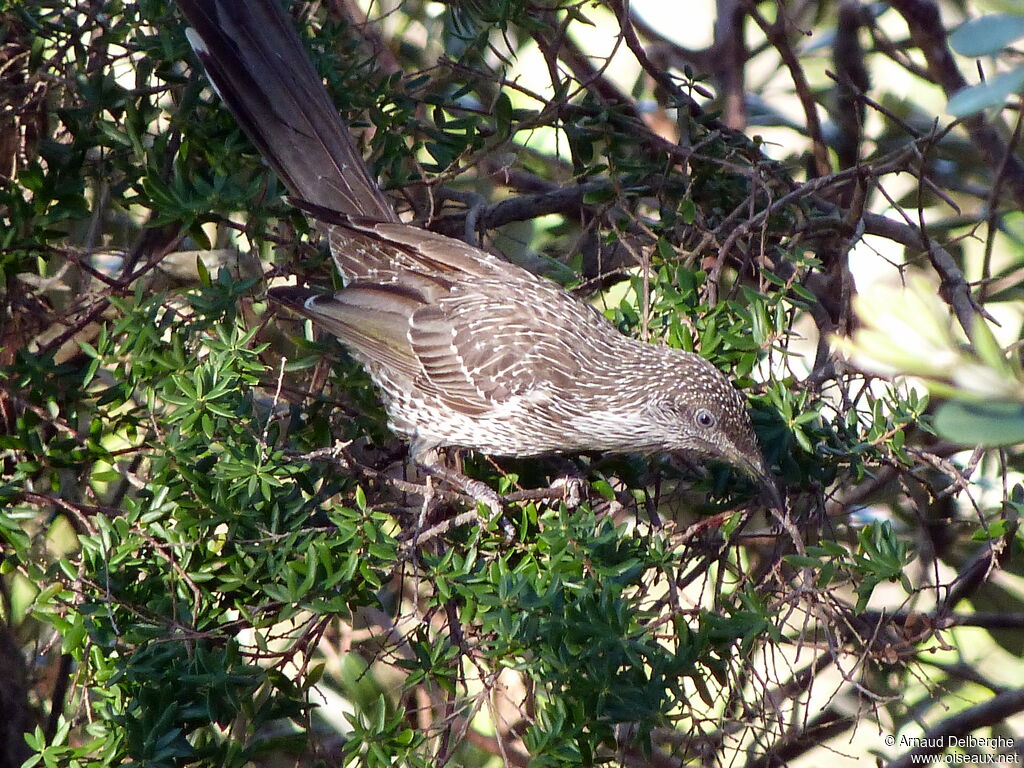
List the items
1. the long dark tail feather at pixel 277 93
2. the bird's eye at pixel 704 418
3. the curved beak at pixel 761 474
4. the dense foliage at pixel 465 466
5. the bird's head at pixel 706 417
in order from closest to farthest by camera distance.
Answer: the dense foliage at pixel 465 466, the curved beak at pixel 761 474, the bird's head at pixel 706 417, the bird's eye at pixel 704 418, the long dark tail feather at pixel 277 93

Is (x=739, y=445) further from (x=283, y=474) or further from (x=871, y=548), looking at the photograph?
(x=283, y=474)

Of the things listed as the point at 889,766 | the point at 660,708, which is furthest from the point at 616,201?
the point at 889,766

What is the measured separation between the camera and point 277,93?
3541mm

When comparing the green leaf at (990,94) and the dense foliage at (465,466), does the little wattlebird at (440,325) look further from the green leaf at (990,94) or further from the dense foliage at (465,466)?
the green leaf at (990,94)

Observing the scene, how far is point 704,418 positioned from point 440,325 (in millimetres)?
1142

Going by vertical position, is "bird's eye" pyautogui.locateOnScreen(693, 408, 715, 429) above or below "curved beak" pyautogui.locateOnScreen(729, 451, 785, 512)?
above

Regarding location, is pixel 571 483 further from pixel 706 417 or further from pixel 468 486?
pixel 706 417

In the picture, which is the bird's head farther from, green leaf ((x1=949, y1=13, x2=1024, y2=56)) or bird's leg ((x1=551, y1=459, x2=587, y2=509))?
green leaf ((x1=949, y1=13, x2=1024, y2=56))

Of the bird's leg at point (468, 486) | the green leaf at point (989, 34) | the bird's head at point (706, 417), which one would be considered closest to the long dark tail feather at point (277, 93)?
the bird's leg at point (468, 486)

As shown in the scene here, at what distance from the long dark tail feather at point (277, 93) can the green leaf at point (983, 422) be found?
292 cm

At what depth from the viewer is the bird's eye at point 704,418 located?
325cm

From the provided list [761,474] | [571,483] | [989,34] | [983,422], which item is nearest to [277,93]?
[571,483]

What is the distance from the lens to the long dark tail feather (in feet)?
11.2

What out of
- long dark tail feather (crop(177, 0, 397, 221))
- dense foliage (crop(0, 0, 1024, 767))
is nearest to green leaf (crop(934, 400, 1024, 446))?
dense foliage (crop(0, 0, 1024, 767))
